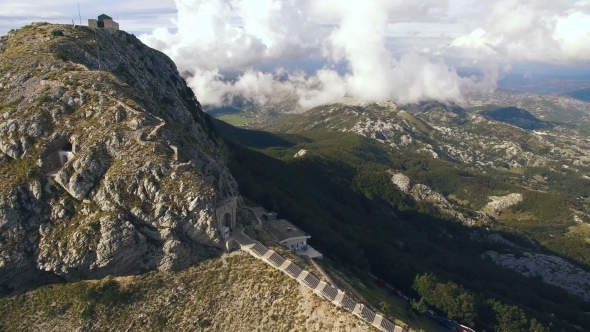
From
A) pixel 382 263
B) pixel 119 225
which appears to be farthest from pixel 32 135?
pixel 382 263

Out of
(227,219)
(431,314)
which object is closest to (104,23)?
(227,219)

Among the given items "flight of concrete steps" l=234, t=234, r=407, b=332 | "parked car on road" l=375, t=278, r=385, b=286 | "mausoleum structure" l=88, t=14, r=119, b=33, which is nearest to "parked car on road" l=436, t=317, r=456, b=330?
"parked car on road" l=375, t=278, r=385, b=286

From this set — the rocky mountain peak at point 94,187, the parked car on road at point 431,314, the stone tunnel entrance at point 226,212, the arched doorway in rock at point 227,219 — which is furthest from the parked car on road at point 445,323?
the rocky mountain peak at point 94,187

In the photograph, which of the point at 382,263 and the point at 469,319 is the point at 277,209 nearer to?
the point at 382,263

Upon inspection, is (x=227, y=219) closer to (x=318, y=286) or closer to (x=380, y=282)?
(x=318, y=286)

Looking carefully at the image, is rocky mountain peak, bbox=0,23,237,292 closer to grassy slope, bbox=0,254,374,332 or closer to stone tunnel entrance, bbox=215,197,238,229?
stone tunnel entrance, bbox=215,197,238,229

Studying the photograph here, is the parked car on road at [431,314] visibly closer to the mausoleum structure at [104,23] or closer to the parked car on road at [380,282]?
the parked car on road at [380,282]

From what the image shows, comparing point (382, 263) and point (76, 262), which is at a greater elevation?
point (76, 262)
